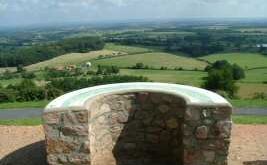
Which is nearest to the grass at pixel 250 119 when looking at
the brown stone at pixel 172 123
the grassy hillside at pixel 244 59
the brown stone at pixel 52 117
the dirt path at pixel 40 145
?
the dirt path at pixel 40 145

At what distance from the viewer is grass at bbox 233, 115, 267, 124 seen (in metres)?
12.1

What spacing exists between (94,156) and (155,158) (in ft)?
5.12

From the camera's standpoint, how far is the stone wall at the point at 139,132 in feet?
23.7

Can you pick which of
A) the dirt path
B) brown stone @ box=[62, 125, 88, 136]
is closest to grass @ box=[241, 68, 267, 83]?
the dirt path

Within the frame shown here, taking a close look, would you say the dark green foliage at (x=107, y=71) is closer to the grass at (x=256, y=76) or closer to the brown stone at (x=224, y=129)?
the grass at (x=256, y=76)

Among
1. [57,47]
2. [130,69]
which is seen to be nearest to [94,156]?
[130,69]

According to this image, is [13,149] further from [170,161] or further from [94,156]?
[170,161]

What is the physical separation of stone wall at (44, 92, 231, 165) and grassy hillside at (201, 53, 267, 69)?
4202 centimetres

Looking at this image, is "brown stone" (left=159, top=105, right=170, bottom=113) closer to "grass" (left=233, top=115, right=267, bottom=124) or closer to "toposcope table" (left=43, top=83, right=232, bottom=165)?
"toposcope table" (left=43, top=83, right=232, bottom=165)

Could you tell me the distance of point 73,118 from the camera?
23.7ft

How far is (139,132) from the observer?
901cm

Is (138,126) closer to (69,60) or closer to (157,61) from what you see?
(157,61)

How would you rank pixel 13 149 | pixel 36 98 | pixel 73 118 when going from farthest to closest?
pixel 36 98, pixel 13 149, pixel 73 118

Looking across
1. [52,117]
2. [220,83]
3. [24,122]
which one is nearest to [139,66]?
[220,83]
